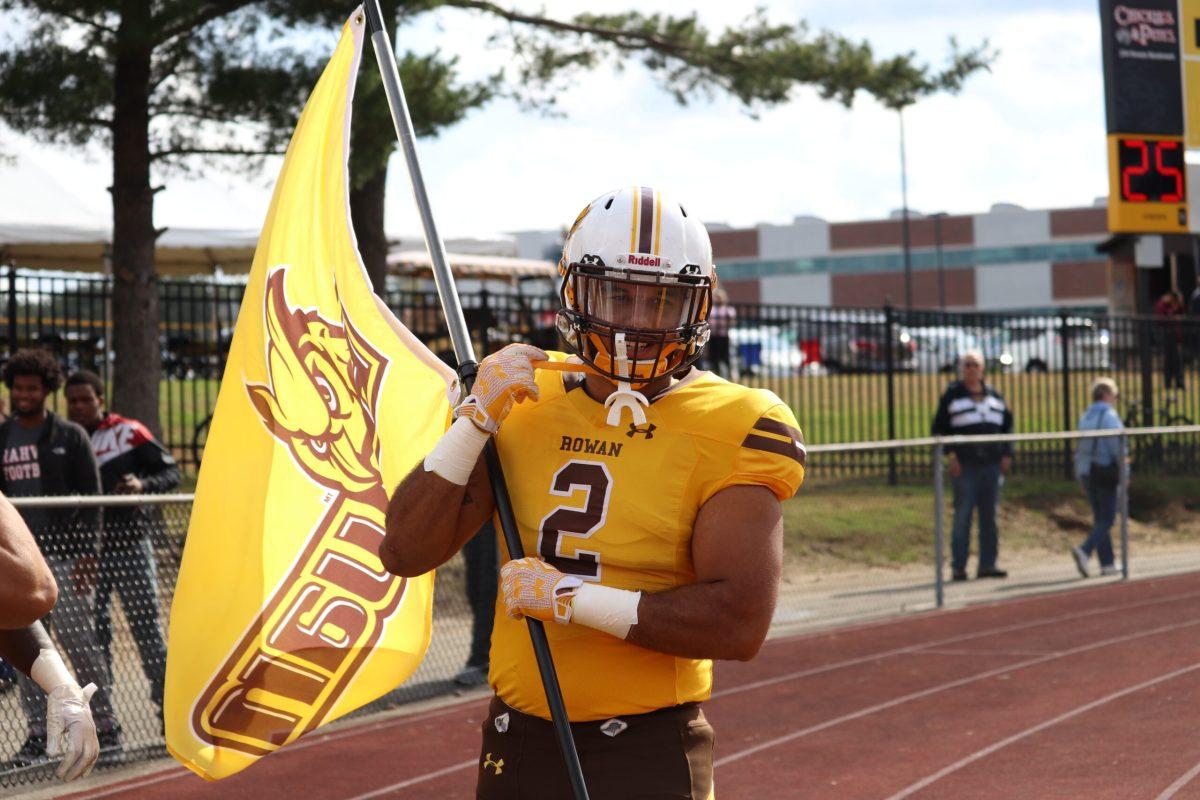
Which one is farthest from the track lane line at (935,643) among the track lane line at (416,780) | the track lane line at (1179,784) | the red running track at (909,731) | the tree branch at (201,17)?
the tree branch at (201,17)

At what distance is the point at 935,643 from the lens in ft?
37.2

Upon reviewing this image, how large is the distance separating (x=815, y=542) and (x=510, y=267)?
37.9 ft

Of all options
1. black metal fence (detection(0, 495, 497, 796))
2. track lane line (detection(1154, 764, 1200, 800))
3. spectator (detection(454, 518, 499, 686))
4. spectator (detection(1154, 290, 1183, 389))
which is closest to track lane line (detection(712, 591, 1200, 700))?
spectator (detection(454, 518, 499, 686))

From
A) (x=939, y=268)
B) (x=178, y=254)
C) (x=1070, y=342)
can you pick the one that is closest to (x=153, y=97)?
(x=178, y=254)

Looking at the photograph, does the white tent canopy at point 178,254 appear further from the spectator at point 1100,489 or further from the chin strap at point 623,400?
the chin strap at point 623,400

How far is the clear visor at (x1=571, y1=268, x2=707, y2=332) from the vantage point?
337 centimetres

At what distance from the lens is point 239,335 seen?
4.82 metres

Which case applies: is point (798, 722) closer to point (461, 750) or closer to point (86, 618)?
point (461, 750)

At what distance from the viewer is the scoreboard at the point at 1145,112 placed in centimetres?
1950

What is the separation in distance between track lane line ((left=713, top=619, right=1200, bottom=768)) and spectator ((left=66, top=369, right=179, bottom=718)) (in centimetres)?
289

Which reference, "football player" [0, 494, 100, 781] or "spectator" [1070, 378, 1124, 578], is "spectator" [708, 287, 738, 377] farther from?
"football player" [0, 494, 100, 781]

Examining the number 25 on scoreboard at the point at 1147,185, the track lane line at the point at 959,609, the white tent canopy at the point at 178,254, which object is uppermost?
the number 25 on scoreboard at the point at 1147,185

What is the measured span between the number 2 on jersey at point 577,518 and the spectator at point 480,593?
625 centimetres

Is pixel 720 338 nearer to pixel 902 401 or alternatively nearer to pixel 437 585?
pixel 902 401
